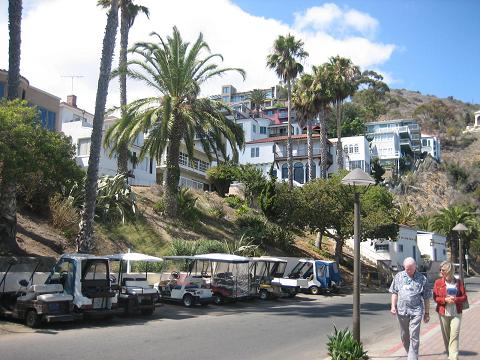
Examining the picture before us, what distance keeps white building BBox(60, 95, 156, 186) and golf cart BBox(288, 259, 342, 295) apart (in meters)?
14.5

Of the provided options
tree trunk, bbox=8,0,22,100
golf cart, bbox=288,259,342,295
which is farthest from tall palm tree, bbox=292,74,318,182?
tree trunk, bbox=8,0,22,100

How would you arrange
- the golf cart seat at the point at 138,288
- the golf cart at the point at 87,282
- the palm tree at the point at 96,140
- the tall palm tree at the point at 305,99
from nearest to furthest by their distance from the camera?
the golf cart at the point at 87,282 < the golf cart seat at the point at 138,288 < the palm tree at the point at 96,140 < the tall palm tree at the point at 305,99

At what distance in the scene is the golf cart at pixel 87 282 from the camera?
14352 mm

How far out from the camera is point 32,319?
13.6m

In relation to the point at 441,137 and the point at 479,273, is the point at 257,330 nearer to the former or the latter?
the point at 479,273

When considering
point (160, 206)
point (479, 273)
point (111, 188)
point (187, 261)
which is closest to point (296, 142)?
point (479, 273)

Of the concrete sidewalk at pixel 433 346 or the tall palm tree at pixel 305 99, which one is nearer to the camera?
the concrete sidewalk at pixel 433 346

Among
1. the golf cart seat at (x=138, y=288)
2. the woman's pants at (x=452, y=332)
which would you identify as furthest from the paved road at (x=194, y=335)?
the woman's pants at (x=452, y=332)

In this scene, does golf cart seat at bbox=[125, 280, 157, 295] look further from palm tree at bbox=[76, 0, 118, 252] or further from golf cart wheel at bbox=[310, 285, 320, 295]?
golf cart wheel at bbox=[310, 285, 320, 295]

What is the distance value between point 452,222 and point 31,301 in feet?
199

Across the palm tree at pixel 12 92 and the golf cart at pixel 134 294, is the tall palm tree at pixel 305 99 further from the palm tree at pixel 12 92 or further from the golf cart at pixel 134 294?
the golf cart at pixel 134 294

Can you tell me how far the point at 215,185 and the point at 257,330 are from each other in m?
33.8

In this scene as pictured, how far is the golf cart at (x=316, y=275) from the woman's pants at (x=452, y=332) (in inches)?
761

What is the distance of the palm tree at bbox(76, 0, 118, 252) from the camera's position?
20.0 meters
